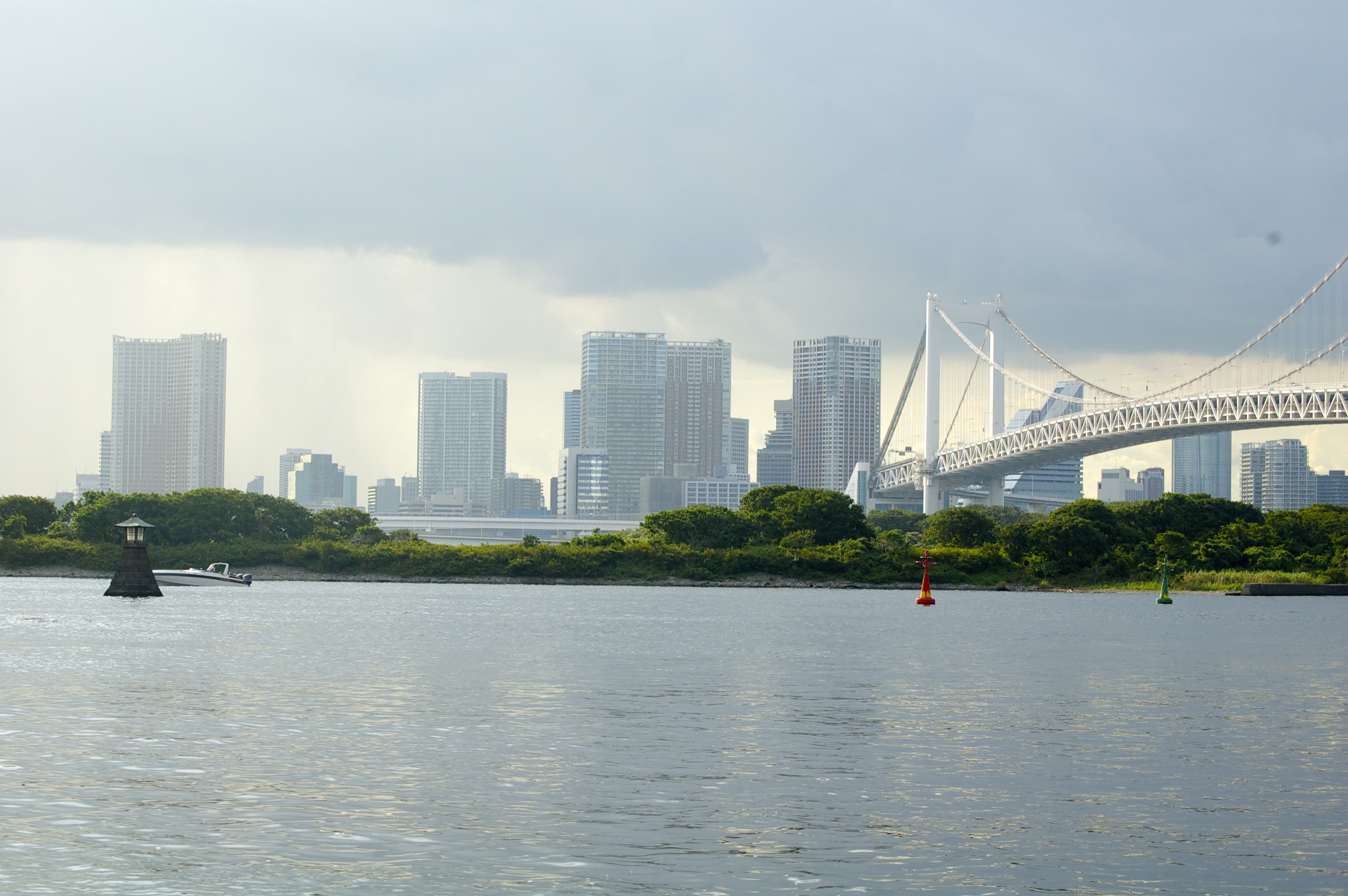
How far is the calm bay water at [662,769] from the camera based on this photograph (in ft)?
40.3

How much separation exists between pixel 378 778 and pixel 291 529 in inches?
3650

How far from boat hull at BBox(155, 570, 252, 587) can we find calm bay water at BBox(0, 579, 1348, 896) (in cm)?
4887

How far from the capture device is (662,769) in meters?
17.6

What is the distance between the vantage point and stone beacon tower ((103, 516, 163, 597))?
61.8 meters

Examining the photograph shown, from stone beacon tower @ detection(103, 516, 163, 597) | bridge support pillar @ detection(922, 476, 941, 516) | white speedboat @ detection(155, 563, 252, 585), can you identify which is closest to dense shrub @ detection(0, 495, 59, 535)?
white speedboat @ detection(155, 563, 252, 585)

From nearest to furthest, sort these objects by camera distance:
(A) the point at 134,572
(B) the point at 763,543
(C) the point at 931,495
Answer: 1. (A) the point at 134,572
2. (B) the point at 763,543
3. (C) the point at 931,495

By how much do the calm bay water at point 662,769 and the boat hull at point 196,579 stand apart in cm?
4887

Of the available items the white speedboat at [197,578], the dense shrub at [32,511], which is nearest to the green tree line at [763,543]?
the dense shrub at [32,511]

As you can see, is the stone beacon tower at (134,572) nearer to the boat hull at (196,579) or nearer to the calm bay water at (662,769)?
the calm bay water at (662,769)

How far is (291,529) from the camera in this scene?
348 ft

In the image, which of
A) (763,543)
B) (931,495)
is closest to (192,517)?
(763,543)

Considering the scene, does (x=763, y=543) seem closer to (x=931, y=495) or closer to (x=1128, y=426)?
(x=1128, y=426)

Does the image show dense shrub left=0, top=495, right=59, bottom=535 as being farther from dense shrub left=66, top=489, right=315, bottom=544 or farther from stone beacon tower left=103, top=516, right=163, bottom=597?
stone beacon tower left=103, top=516, right=163, bottom=597

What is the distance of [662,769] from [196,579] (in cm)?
7527
